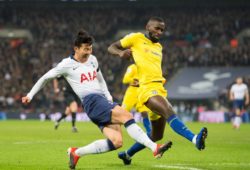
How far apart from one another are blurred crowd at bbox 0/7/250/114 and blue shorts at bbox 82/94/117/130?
1200 inches

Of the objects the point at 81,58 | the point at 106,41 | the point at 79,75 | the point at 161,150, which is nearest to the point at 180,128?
the point at 161,150

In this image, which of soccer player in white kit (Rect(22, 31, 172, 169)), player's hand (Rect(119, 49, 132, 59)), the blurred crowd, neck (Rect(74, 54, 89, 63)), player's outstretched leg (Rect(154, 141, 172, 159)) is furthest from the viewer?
the blurred crowd

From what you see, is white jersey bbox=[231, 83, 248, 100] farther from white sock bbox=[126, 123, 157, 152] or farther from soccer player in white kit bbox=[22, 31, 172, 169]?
white sock bbox=[126, 123, 157, 152]

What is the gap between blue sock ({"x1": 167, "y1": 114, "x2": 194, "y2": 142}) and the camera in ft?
30.9

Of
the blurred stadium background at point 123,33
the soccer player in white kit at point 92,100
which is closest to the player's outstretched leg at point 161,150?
the soccer player in white kit at point 92,100

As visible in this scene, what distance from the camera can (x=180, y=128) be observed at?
9594 mm

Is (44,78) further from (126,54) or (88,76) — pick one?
(126,54)

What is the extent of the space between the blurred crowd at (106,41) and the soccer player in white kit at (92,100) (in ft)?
99.3

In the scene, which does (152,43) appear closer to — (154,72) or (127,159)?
(154,72)

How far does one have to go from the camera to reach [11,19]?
5378cm

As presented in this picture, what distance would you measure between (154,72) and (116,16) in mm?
44963

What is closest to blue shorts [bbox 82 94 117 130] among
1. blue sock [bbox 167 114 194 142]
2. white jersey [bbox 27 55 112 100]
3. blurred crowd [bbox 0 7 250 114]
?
white jersey [bbox 27 55 112 100]

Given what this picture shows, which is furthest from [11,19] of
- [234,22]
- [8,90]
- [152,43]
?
[152,43]

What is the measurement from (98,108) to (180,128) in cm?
142
